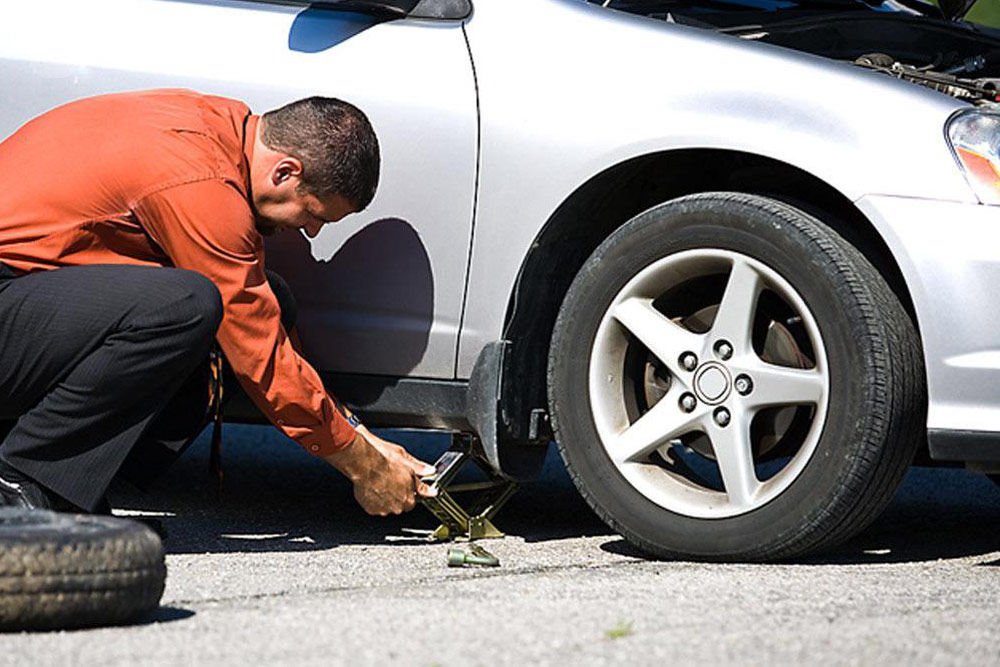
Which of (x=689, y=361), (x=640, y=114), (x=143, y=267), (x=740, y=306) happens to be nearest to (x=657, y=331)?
(x=689, y=361)

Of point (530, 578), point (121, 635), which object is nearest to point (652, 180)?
point (530, 578)

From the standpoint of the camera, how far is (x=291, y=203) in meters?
3.88

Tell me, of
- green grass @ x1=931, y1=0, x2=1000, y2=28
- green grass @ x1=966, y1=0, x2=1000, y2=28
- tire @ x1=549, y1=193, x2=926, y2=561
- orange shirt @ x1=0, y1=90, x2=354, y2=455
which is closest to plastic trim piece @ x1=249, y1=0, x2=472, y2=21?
orange shirt @ x1=0, y1=90, x2=354, y2=455

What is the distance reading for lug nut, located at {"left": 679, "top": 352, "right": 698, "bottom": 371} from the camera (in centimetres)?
392

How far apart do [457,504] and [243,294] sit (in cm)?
89

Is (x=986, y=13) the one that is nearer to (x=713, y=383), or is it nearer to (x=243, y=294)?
(x=713, y=383)

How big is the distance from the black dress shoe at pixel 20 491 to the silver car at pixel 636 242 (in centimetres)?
62

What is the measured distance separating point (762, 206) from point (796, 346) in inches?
13.2

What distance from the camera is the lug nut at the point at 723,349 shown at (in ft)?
12.7

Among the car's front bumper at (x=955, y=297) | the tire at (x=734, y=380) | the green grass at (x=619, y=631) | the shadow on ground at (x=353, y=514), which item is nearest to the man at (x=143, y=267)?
the shadow on ground at (x=353, y=514)

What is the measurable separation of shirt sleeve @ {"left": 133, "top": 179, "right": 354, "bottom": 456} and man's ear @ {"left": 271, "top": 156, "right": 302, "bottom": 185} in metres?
0.15

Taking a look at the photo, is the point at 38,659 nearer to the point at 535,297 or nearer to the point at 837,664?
the point at 837,664

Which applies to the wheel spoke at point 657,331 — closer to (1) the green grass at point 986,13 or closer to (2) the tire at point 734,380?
(2) the tire at point 734,380

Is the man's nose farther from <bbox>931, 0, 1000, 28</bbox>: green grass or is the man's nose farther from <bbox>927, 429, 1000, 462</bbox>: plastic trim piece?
<bbox>931, 0, 1000, 28</bbox>: green grass
